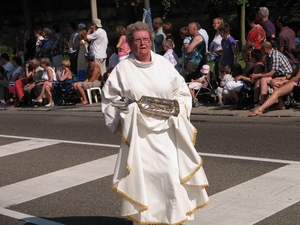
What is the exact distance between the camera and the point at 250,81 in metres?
14.6

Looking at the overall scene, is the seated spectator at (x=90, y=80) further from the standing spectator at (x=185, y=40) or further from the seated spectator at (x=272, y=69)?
the seated spectator at (x=272, y=69)

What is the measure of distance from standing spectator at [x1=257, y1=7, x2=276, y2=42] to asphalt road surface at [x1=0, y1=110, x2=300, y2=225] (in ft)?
9.33

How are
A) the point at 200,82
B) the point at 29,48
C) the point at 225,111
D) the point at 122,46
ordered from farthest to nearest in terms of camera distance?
the point at 29,48 < the point at 122,46 < the point at 200,82 < the point at 225,111

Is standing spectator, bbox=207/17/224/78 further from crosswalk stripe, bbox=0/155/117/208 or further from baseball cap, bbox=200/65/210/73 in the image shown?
crosswalk stripe, bbox=0/155/117/208

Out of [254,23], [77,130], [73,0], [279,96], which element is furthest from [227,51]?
[73,0]

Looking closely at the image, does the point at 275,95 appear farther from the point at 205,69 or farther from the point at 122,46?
the point at 122,46

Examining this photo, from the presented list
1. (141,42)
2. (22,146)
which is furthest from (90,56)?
(141,42)

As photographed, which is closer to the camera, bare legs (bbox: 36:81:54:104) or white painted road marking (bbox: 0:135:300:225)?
white painted road marking (bbox: 0:135:300:225)

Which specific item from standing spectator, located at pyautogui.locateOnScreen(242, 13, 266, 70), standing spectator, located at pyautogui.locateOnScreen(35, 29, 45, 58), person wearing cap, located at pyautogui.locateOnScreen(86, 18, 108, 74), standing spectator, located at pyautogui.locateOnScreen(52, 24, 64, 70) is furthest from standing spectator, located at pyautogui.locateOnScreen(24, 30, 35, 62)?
standing spectator, located at pyautogui.locateOnScreen(242, 13, 266, 70)

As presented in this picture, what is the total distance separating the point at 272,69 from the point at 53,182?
642 centimetres

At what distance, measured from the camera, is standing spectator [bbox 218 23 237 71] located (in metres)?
15.8

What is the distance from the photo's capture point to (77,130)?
1444cm

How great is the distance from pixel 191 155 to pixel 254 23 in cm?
1024

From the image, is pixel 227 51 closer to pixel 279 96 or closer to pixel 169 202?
pixel 279 96
